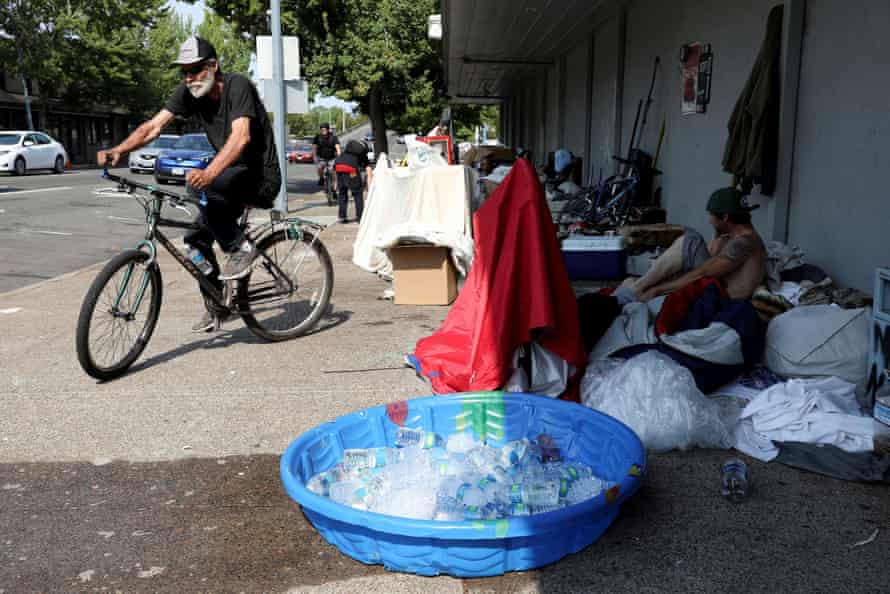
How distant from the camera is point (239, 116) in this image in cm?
491

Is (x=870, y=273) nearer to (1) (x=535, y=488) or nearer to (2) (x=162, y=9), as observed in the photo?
(1) (x=535, y=488)

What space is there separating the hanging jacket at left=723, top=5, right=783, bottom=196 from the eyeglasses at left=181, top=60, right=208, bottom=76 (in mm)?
4515

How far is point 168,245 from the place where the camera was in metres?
4.93

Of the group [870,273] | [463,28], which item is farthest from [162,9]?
[870,273]

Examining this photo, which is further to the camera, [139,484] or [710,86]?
[710,86]

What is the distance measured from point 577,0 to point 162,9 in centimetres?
4546

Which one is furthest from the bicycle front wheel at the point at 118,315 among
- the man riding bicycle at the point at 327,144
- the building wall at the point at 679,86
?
the man riding bicycle at the point at 327,144

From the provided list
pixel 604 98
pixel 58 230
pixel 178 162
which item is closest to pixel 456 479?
pixel 58 230

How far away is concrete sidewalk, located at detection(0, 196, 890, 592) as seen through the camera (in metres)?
2.68

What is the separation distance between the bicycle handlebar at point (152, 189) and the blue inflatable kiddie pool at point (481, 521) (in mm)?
2079

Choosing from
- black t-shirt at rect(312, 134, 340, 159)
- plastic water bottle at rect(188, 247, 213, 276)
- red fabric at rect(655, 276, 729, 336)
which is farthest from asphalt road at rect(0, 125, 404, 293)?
black t-shirt at rect(312, 134, 340, 159)

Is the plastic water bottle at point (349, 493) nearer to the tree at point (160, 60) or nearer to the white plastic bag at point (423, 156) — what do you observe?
the white plastic bag at point (423, 156)

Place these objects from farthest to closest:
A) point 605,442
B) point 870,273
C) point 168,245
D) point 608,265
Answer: point 608,265 < point 870,273 < point 168,245 < point 605,442

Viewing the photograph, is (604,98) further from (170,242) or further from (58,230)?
(170,242)
